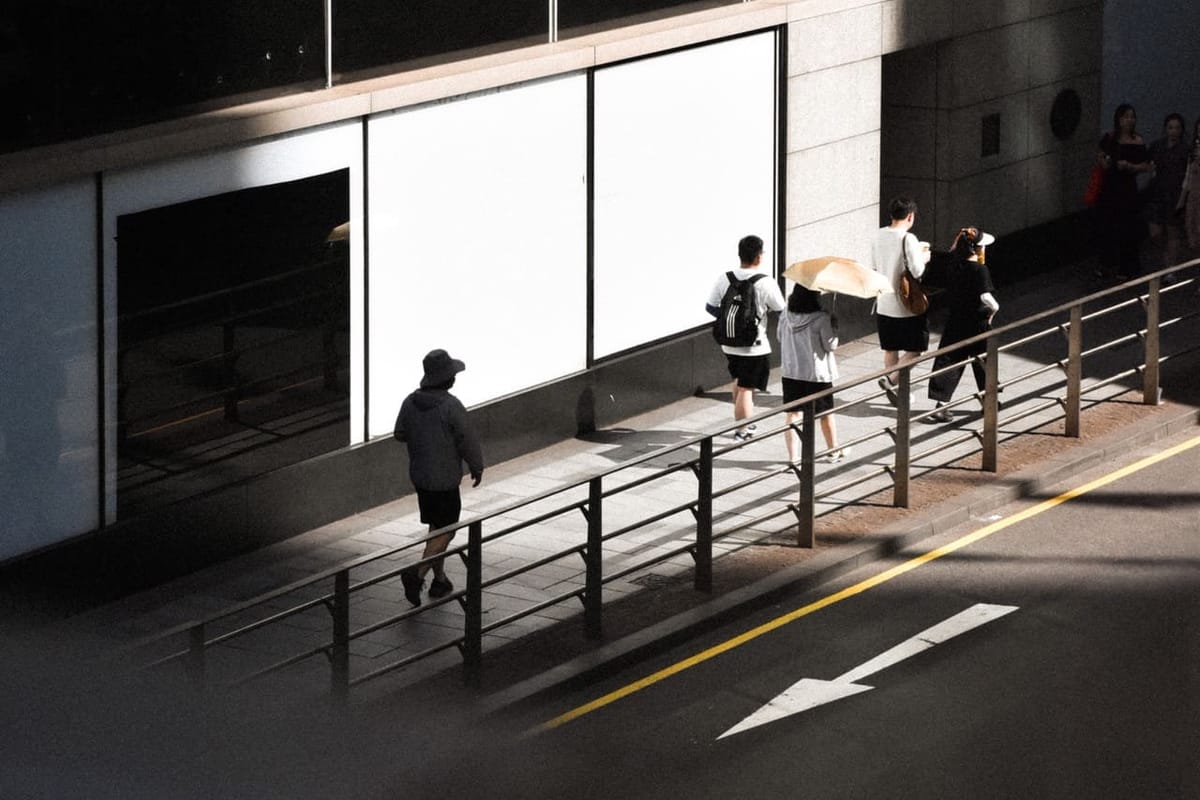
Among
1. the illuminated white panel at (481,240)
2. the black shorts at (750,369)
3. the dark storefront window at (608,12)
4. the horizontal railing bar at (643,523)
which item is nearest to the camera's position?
the horizontal railing bar at (643,523)

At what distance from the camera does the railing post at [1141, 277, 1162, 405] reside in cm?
1781

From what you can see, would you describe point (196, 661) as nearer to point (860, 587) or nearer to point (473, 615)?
point (473, 615)

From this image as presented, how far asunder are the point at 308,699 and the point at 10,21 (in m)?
4.26

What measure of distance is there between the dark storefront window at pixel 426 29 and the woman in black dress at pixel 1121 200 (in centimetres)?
738

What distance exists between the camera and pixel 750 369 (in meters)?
17.2

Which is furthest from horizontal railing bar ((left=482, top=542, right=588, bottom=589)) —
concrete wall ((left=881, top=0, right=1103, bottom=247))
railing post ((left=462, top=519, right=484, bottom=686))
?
concrete wall ((left=881, top=0, right=1103, bottom=247))

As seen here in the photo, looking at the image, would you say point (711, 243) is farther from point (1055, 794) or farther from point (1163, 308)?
point (1055, 794)

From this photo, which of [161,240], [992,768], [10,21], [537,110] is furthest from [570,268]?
[992,768]

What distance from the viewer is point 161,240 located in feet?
46.7

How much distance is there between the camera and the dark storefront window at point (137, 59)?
1327 centimetres

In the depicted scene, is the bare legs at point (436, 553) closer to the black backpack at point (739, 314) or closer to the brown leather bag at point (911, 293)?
the black backpack at point (739, 314)

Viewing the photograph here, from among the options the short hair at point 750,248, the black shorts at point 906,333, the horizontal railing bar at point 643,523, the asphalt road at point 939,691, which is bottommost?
the asphalt road at point 939,691

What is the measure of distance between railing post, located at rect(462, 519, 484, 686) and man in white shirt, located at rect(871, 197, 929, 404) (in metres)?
6.05

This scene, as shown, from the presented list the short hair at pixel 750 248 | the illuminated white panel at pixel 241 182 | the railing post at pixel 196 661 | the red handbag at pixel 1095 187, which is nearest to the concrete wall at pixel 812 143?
the illuminated white panel at pixel 241 182
